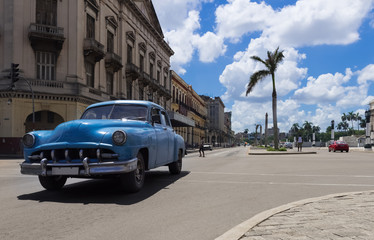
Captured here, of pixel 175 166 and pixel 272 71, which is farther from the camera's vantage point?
pixel 272 71

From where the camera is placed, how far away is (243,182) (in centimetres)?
845

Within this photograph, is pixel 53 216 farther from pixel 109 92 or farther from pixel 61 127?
pixel 109 92

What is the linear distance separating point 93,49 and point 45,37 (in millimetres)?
4077

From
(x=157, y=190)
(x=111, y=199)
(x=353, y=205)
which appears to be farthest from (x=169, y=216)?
(x=353, y=205)

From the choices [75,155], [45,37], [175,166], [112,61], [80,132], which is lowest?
[175,166]

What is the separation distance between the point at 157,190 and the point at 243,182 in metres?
2.55

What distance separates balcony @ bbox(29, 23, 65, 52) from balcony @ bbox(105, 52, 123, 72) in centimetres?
615

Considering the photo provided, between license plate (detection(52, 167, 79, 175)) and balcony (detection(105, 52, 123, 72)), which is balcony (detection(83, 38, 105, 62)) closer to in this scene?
balcony (detection(105, 52, 123, 72))

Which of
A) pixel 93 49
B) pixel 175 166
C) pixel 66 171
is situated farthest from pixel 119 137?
pixel 93 49

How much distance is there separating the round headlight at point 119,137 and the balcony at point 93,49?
23953 millimetres

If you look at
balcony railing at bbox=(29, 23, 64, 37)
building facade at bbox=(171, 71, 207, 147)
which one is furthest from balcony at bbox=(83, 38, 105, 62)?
building facade at bbox=(171, 71, 207, 147)

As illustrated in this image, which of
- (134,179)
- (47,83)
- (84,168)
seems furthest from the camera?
(47,83)

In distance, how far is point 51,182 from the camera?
21.5ft

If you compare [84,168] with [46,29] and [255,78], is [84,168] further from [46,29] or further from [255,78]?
[255,78]
